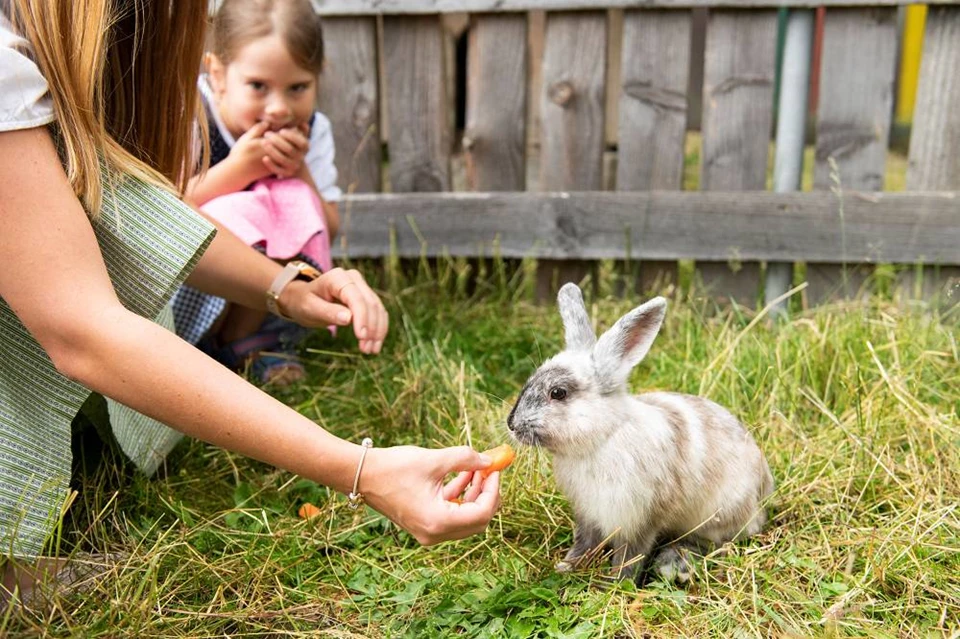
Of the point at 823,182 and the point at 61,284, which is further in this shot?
the point at 823,182

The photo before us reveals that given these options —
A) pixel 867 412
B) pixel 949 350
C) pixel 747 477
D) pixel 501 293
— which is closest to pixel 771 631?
pixel 747 477

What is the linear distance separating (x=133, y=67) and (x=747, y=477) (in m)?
1.64

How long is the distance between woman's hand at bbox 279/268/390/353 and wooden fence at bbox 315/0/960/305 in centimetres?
115

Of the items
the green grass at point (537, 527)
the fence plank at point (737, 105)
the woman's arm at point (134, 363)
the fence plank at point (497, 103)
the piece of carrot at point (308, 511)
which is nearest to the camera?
the woman's arm at point (134, 363)

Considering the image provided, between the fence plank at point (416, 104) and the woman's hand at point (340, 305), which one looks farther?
the fence plank at point (416, 104)

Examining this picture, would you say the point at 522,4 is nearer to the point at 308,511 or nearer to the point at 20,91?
the point at 308,511

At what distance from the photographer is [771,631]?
1.88 m

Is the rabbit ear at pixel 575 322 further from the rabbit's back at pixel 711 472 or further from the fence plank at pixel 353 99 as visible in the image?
the fence plank at pixel 353 99

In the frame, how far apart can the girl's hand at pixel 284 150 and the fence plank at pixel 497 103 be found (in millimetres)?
867

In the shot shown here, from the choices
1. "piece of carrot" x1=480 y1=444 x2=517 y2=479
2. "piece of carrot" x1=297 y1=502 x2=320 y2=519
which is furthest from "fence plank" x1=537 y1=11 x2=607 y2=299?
"piece of carrot" x1=480 y1=444 x2=517 y2=479

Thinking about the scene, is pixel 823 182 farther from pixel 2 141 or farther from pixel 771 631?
pixel 2 141

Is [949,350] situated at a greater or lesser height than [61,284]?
lesser

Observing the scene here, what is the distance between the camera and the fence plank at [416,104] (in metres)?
3.65

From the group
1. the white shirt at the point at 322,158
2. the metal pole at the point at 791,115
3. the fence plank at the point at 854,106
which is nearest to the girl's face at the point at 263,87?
the white shirt at the point at 322,158
